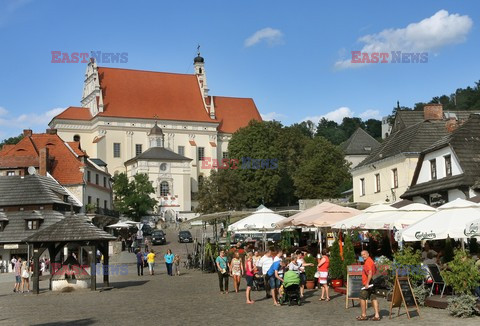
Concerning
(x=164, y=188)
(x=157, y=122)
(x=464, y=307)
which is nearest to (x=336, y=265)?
(x=464, y=307)

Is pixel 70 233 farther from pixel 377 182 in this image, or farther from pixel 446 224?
pixel 377 182

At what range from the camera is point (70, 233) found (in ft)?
88.3

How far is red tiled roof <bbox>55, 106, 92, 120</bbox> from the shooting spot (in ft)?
347

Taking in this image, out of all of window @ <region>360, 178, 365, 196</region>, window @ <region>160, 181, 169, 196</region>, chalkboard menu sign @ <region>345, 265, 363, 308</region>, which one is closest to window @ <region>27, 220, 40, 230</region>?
window @ <region>360, 178, 365, 196</region>

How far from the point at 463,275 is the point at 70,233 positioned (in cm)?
1714

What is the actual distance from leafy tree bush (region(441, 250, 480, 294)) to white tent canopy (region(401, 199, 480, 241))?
3.70ft

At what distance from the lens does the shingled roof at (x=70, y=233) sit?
26.6m

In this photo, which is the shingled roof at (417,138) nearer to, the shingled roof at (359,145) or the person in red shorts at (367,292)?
the person in red shorts at (367,292)

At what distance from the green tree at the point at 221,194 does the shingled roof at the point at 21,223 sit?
33.4 metres

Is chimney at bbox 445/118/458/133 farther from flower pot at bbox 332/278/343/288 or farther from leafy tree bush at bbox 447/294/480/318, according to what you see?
leafy tree bush at bbox 447/294/480/318

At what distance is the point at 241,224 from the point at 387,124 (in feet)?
426

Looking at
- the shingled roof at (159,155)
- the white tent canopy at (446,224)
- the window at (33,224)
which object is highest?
the shingled roof at (159,155)

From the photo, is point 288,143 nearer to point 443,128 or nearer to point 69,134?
point 69,134

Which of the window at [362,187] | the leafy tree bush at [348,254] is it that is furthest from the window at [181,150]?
the leafy tree bush at [348,254]
